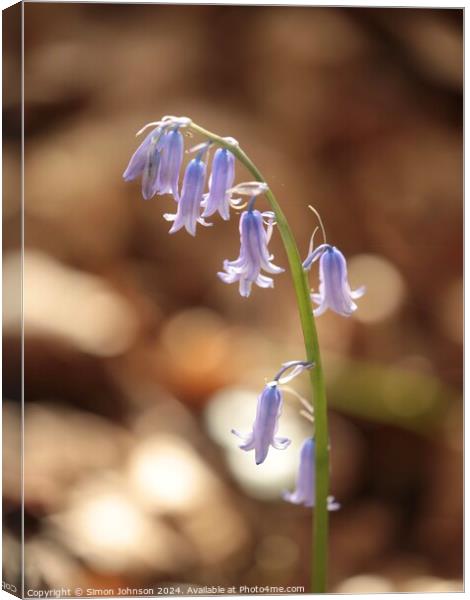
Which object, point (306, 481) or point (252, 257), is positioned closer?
point (252, 257)

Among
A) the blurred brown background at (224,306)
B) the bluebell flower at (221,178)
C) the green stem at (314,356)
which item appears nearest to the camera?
the green stem at (314,356)

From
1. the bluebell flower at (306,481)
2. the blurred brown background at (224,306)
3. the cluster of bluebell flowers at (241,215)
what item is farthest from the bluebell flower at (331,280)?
the bluebell flower at (306,481)

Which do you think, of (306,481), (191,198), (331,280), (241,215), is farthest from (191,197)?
(306,481)

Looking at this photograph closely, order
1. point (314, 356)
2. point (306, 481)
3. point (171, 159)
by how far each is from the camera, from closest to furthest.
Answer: point (314, 356) < point (171, 159) < point (306, 481)

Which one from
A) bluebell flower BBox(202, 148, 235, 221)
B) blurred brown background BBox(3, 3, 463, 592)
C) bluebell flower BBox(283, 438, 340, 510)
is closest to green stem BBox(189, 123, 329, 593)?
bluebell flower BBox(202, 148, 235, 221)

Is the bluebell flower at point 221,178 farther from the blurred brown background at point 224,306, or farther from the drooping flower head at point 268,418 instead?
the drooping flower head at point 268,418

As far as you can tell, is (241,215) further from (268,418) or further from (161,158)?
(268,418)

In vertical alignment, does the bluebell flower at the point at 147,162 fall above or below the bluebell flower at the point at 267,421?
above
